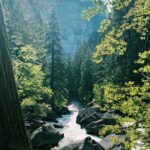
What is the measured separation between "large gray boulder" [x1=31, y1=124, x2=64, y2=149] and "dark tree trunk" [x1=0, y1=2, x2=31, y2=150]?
2078 cm

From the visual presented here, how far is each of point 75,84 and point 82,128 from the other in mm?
43245

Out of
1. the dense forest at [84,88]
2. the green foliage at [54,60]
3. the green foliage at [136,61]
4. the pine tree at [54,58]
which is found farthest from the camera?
the pine tree at [54,58]

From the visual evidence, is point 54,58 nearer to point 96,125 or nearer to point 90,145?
point 96,125

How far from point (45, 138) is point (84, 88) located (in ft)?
123

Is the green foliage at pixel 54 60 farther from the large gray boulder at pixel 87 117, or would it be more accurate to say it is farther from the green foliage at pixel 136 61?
the green foliage at pixel 136 61

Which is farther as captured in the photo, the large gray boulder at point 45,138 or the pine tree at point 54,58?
the pine tree at point 54,58

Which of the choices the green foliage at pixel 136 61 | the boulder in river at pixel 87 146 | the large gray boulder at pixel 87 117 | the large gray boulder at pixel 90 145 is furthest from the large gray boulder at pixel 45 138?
the green foliage at pixel 136 61

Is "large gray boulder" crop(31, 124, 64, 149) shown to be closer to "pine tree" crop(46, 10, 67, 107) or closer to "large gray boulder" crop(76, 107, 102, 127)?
"large gray boulder" crop(76, 107, 102, 127)

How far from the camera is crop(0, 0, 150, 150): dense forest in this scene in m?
3.73

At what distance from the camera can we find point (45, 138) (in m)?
24.6

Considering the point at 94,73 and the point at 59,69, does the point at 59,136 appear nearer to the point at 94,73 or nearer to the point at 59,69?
the point at 59,69

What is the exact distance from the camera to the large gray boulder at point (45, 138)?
2417cm

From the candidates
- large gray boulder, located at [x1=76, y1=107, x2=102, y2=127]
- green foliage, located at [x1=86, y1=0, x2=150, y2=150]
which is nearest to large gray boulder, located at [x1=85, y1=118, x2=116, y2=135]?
large gray boulder, located at [x1=76, y1=107, x2=102, y2=127]

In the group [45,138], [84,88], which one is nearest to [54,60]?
[84,88]
